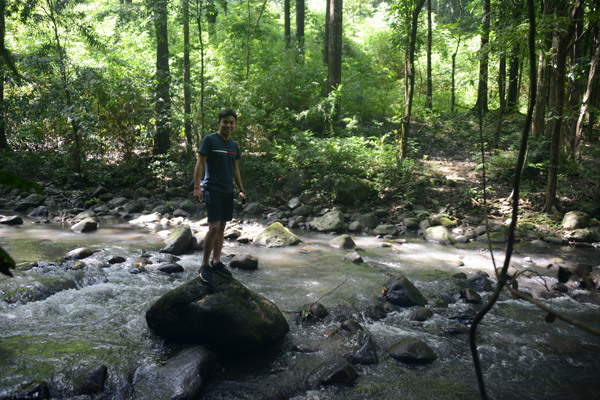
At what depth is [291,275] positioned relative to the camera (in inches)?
255

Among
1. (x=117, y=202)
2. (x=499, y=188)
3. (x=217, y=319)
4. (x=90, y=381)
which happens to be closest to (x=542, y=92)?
(x=499, y=188)

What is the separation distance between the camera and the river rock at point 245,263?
6.70 metres

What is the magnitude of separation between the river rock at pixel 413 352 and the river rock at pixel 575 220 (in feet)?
21.3

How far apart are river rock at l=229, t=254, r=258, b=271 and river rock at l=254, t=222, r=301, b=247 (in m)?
1.52

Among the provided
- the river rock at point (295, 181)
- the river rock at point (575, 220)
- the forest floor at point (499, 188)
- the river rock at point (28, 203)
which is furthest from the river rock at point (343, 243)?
the river rock at point (28, 203)

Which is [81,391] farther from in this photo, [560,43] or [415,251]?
[560,43]

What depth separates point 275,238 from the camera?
8.43 metres

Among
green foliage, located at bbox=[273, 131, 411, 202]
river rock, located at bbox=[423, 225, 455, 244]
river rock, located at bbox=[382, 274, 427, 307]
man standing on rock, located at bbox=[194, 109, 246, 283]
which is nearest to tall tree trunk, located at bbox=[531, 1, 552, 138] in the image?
green foliage, located at bbox=[273, 131, 411, 202]

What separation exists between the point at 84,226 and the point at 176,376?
6.63m

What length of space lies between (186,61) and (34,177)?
644 cm

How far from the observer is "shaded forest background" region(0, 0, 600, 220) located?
973 centimetres

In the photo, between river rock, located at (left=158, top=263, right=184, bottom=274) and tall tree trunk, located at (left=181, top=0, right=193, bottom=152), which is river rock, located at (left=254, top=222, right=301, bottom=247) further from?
tall tree trunk, located at (left=181, top=0, right=193, bottom=152)

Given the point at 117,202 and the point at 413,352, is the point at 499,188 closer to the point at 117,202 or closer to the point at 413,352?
the point at 413,352

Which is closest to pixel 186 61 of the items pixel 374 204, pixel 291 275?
pixel 374 204
